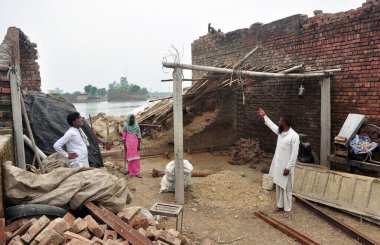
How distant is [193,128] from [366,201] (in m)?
6.12

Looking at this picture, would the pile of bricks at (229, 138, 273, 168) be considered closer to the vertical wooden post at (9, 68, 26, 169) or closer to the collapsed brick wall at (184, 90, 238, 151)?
the collapsed brick wall at (184, 90, 238, 151)

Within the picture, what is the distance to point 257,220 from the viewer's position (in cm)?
509

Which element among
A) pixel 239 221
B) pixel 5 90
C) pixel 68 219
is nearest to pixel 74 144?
pixel 5 90

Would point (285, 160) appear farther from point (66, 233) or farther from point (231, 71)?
point (66, 233)

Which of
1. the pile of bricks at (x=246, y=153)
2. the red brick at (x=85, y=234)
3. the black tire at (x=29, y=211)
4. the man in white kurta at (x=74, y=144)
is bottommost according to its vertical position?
the pile of bricks at (x=246, y=153)

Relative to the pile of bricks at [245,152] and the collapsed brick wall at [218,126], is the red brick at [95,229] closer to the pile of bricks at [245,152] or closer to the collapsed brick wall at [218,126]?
the pile of bricks at [245,152]

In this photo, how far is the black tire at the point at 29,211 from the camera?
2.83m

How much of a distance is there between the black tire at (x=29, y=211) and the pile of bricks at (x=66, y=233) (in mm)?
53

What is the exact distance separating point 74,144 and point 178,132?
71.4 inches

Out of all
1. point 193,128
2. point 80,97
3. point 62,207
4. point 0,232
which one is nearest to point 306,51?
point 193,128

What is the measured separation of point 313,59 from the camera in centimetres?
764

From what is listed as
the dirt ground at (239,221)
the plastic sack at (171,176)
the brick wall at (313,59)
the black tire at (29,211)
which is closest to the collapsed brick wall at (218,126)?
the brick wall at (313,59)

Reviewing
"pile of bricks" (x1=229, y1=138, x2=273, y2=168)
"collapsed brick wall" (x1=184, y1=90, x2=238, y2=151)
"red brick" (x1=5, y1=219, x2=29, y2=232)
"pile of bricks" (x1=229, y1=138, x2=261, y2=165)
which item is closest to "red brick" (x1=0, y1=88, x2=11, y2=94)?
"red brick" (x1=5, y1=219, x2=29, y2=232)

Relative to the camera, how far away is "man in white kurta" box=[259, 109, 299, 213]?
4.94m
